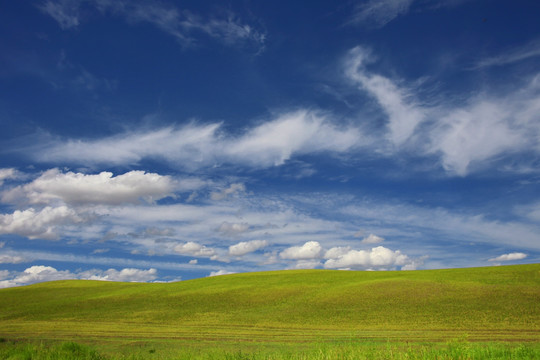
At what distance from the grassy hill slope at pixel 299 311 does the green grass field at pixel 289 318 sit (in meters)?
0.13

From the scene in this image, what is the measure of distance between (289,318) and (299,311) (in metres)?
4.70

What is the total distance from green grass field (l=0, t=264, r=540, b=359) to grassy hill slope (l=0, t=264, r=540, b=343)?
0.13 meters

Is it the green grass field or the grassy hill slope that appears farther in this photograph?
the grassy hill slope

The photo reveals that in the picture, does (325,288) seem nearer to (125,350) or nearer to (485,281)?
(485,281)

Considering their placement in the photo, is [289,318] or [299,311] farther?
[299,311]

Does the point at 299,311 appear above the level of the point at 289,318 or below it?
above

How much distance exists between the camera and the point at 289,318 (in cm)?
5084

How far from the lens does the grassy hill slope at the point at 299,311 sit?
124ft

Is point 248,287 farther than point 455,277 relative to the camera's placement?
Yes

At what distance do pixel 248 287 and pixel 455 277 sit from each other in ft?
131

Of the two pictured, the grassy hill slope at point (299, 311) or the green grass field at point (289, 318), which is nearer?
the green grass field at point (289, 318)

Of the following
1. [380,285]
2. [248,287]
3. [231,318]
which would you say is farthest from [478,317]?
[248,287]

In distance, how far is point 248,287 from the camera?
262ft

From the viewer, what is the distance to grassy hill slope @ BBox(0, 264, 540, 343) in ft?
124
